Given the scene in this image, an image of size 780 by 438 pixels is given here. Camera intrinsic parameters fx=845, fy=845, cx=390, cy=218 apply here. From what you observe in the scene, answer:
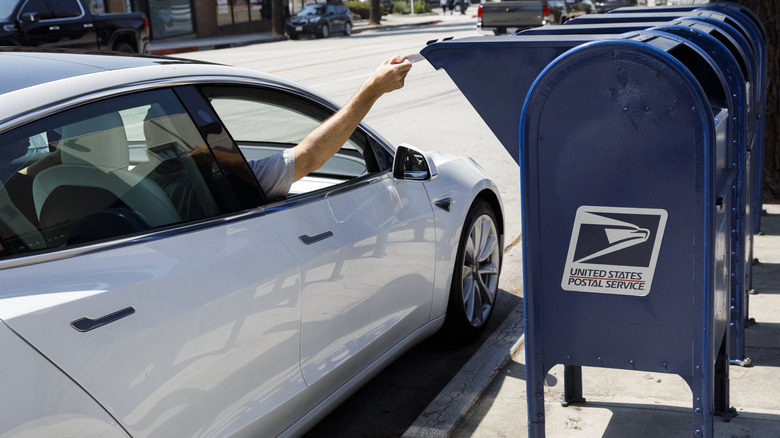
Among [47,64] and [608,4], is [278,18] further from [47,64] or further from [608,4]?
[47,64]

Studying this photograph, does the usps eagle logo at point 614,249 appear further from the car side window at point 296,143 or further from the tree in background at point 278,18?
the tree in background at point 278,18

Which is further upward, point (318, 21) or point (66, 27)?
point (318, 21)

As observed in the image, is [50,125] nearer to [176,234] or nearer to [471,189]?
[176,234]

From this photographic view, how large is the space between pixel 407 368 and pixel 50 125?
2.49 m

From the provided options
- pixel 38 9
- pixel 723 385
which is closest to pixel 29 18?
pixel 38 9

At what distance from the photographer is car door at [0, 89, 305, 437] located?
2285 mm

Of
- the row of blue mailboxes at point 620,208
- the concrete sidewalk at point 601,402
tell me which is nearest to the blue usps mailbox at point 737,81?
the concrete sidewalk at point 601,402

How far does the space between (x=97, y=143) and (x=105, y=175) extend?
125mm

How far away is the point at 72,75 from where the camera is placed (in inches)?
105

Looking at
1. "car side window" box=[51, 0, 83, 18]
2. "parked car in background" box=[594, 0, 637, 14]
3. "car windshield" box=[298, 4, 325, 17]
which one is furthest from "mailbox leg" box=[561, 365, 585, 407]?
"car windshield" box=[298, 4, 325, 17]

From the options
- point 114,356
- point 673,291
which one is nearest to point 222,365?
point 114,356

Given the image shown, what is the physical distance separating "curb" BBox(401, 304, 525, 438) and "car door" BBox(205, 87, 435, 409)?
34cm

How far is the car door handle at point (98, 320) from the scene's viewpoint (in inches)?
88.8

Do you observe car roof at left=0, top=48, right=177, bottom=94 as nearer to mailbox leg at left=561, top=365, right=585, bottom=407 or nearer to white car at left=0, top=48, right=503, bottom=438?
white car at left=0, top=48, right=503, bottom=438
